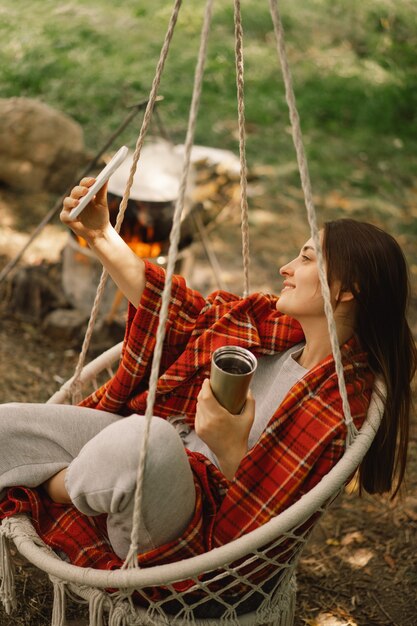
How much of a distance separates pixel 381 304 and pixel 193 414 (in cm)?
56

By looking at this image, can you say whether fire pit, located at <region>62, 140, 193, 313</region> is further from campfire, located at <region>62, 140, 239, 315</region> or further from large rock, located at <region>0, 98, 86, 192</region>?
large rock, located at <region>0, 98, 86, 192</region>

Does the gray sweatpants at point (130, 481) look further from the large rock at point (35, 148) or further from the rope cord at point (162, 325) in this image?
the large rock at point (35, 148)

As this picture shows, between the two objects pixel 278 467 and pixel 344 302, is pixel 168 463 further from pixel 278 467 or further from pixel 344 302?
pixel 344 302

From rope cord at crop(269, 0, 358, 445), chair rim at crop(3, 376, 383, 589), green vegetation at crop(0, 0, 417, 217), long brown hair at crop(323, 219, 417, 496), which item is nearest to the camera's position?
rope cord at crop(269, 0, 358, 445)

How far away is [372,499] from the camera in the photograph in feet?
8.21

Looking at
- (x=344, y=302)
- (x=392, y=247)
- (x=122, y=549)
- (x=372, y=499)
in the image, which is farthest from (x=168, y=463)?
(x=372, y=499)

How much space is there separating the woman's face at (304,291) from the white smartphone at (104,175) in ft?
1.55

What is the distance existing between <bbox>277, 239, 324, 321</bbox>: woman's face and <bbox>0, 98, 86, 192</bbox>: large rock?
291 centimetres

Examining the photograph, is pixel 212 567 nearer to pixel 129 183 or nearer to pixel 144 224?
pixel 129 183

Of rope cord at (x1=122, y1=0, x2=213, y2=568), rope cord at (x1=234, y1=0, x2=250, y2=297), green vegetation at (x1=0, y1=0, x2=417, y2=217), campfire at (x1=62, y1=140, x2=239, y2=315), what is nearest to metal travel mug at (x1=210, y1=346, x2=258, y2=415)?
rope cord at (x1=122, y1=0, x2=213, y2=568)

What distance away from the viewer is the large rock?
4141 millimetres

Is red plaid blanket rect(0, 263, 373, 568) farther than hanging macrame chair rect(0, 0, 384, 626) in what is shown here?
Yes

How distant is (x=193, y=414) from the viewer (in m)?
1.83

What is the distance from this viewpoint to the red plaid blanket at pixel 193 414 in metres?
1.48
